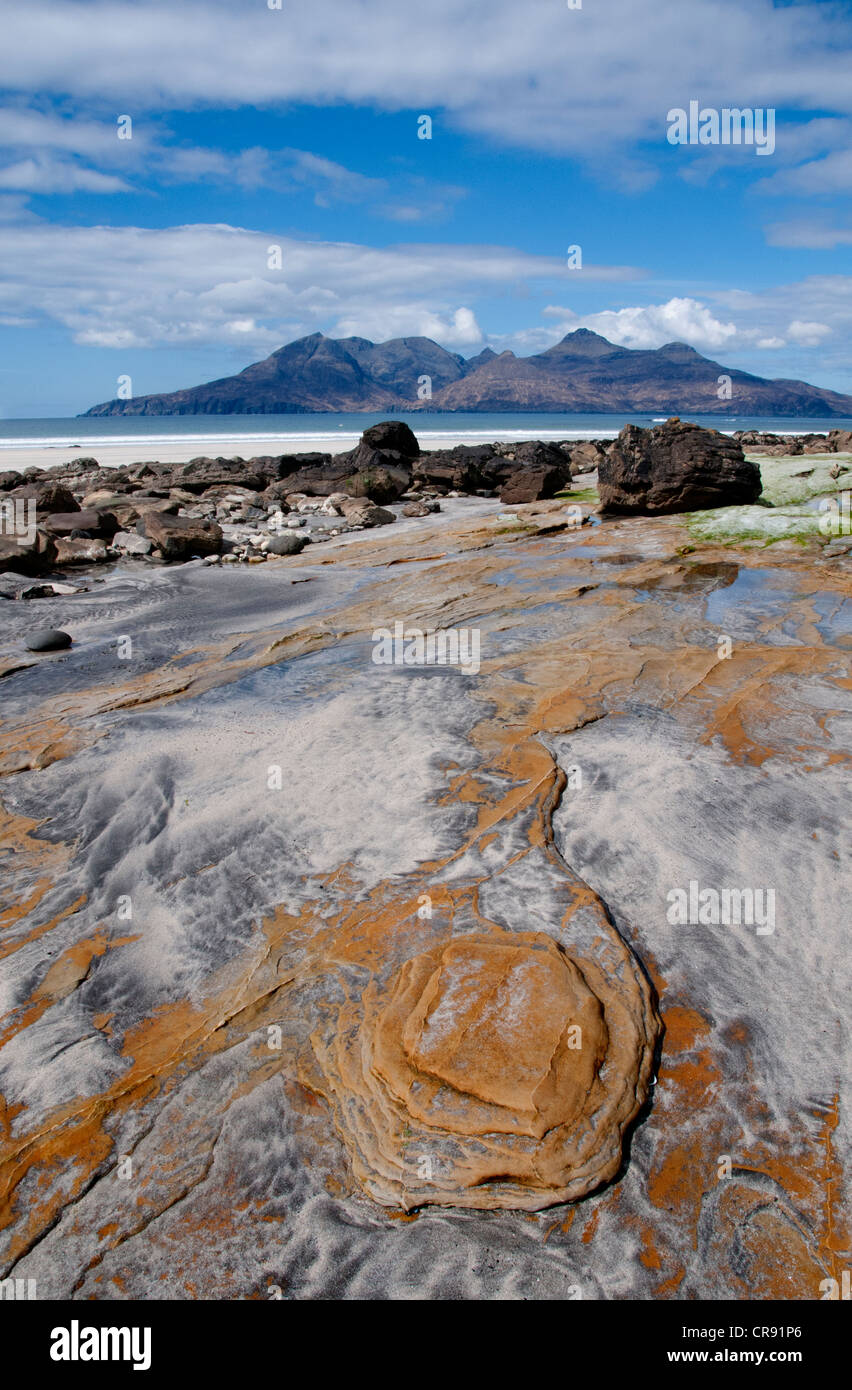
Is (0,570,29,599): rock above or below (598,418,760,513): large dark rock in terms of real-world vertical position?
below

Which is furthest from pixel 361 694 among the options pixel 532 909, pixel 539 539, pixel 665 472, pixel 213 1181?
pixel 665 472

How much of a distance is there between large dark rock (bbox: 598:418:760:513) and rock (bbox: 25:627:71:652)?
331 inches

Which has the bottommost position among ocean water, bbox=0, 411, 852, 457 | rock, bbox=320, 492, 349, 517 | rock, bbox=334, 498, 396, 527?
rock, bbox=334, 498, 396, 527

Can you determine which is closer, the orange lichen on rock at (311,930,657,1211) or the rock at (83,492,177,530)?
the orange lichen on rock at (311,930,657,1211)

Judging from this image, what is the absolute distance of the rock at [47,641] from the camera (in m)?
6.89

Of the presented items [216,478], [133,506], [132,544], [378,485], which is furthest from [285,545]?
[216,478]

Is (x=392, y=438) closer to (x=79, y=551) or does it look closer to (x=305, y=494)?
(x=305, y=494)

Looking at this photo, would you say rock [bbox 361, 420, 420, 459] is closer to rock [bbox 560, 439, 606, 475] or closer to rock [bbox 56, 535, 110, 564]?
rock [bbox 560, 439, 606, 475]

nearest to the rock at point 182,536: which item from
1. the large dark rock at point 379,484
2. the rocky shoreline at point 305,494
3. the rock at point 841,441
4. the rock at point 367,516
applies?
the rocky shoreline at point 305,494

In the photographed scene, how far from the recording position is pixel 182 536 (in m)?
11.0

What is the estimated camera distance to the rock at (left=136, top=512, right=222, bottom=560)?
11.0 m

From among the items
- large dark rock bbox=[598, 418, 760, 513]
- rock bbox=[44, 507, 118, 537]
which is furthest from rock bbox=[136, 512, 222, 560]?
large dark rock bbox=[598, 418, 760, 513]

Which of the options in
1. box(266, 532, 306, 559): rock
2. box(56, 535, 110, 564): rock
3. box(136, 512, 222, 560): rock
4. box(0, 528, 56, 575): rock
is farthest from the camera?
box(266, 532, 306, 559): rock
